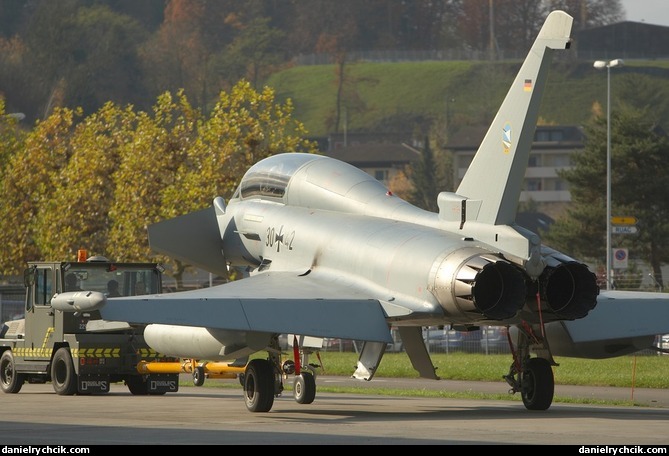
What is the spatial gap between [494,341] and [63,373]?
23.8 m

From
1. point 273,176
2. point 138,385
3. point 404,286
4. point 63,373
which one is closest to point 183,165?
point 138,385

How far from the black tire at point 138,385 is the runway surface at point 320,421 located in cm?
20

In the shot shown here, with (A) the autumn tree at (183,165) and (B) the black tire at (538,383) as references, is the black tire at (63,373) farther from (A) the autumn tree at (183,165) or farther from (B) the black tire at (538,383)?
(A) the autumn tree at (183,165)

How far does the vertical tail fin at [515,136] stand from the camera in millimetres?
19828

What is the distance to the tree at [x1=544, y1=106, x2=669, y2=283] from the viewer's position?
78000 millimetres

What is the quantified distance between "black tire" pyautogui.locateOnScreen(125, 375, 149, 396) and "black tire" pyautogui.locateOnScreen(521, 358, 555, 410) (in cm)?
822

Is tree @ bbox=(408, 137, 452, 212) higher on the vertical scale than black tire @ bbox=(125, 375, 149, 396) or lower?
lower

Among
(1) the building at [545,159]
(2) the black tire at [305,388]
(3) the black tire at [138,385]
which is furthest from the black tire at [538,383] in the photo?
(1) the building at [545,159]

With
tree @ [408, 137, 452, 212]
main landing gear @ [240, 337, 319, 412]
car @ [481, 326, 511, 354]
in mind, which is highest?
main landing gear @ [240, 337, 319, 412]

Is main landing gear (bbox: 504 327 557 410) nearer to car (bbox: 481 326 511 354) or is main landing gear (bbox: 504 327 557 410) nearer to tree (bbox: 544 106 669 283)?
car (bbox: 481 326 511 354)

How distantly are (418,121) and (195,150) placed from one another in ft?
488

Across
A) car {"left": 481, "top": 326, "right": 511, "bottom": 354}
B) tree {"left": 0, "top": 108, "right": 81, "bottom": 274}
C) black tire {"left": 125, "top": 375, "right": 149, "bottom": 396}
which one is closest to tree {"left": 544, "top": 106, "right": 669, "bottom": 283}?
car {"left": 481, "top": 326, "right": 511, "bottom": 354}

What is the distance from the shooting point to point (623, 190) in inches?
3150

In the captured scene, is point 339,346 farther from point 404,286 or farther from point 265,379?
point 404,286
